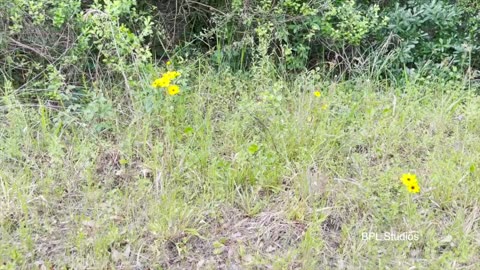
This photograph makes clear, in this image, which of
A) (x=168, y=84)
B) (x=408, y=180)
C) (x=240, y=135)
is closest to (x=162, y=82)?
(x=168, y=84)

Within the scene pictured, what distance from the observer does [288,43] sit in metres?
3.64

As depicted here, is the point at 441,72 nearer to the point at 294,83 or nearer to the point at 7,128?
the point at 294,83

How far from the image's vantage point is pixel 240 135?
113 inches

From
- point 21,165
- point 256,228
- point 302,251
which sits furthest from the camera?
point 21,165

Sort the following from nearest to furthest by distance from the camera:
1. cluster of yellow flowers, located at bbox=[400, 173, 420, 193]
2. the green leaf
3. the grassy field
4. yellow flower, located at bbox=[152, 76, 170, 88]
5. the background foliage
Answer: the grassy field < cluster of yellow flowers, located at bbox=[400, 173, 420, 193] < the green leaf < yellow flower, located at bbox=[152, 76, 170, 88] < the background foliage

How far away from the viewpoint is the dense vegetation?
7.29 ft

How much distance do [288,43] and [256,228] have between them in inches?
67.0

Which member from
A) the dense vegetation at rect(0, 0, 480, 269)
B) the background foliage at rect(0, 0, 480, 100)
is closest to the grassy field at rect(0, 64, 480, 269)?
the dense vegetation at rect(0, 0, 480, 269)

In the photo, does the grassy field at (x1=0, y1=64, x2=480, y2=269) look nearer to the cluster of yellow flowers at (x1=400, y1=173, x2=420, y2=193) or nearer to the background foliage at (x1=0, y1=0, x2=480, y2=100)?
the cluster of yellow flowers at (x1=400, y1=173, x2=420, y2=193)

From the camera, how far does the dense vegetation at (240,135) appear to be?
2.22 metres

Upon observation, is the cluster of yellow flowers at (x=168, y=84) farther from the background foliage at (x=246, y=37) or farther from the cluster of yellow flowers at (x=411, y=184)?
the cluster of yellow flowers at (x=411, y=184)

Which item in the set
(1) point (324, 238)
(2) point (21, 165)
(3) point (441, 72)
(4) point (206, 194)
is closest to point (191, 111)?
(4) point (206, 194)

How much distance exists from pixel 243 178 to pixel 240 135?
377mm

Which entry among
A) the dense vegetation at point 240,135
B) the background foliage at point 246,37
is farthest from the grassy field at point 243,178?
the background foliage at point 246,37
